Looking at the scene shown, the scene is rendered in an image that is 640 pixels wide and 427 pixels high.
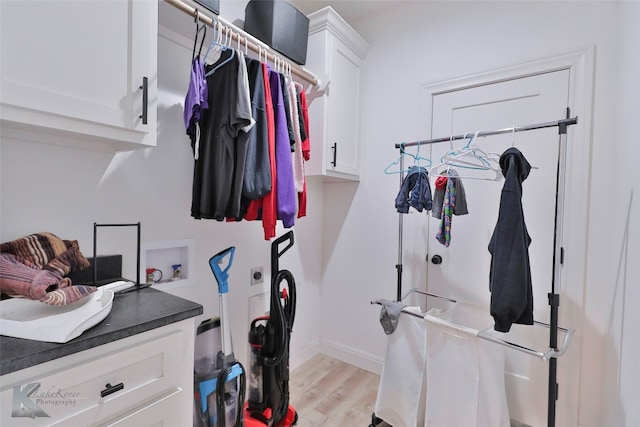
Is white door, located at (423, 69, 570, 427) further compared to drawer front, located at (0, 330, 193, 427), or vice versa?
white door, located at (423, 69, 570, 427)

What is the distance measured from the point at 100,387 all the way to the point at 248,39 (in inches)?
59.2

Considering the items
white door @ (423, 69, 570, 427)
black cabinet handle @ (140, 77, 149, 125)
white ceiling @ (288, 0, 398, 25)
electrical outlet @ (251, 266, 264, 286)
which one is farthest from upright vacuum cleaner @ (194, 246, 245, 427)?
white ceiling @ (288, 0, 398, 25)

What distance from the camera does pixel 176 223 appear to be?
1559 mm

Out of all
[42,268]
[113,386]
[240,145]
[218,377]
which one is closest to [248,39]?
[240,145]

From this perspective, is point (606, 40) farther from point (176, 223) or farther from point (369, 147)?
point (176, 223)

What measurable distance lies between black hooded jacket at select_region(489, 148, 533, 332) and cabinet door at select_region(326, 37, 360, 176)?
3.58 ft

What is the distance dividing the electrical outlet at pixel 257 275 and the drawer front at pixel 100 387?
3.08ft

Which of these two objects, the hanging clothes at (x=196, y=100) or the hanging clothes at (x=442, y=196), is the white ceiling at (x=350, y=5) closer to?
the hanging clothes at (x=196, y=100)

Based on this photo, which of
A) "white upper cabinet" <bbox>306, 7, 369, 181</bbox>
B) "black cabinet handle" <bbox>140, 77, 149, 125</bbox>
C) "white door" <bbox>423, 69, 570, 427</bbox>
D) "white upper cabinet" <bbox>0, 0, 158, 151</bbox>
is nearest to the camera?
"white upper cabinet" <bbox>0, 0, 158, 151</bbox>

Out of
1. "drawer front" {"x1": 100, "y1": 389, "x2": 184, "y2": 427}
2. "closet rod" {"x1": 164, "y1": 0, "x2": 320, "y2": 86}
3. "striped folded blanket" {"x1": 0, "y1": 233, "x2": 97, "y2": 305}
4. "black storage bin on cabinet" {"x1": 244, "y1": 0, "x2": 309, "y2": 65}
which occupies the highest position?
"black storage bin on cabinet" {"x1": 244, "y1": 0, "x2": 309, "y2": 65}

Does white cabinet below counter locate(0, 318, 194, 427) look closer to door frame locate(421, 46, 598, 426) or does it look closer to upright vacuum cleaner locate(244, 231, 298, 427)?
upright vacuum cleaner locate(244, 231, 298, 427)

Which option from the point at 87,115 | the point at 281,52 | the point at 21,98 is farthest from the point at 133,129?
the point at 281,52

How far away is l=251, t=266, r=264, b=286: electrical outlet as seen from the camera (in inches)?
77.7

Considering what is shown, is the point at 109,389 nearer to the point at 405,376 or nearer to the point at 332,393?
the point at 405,376
